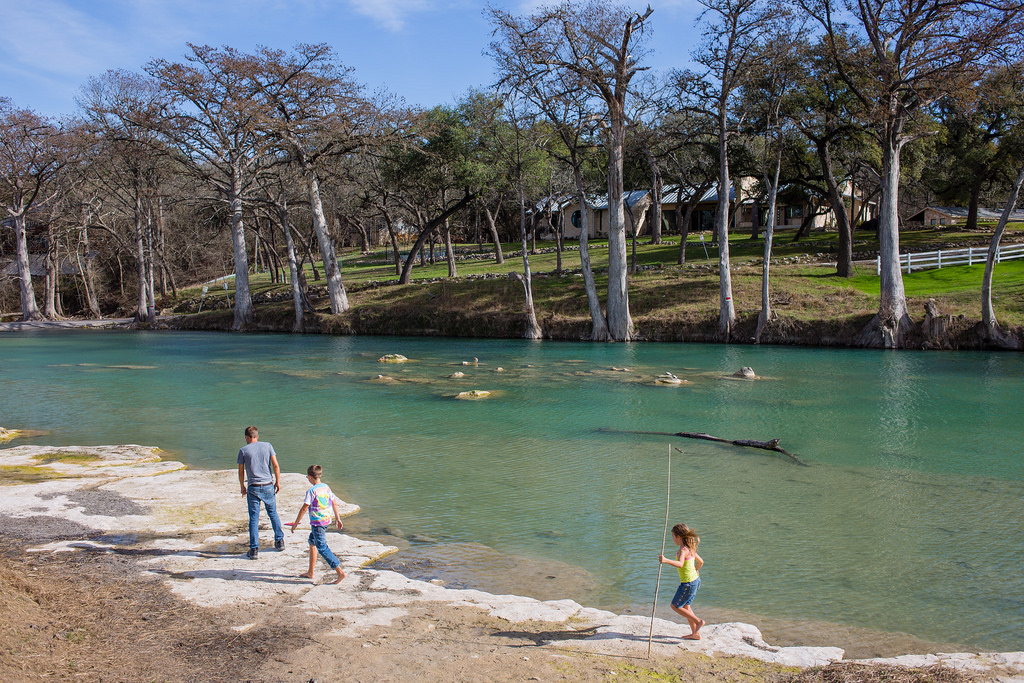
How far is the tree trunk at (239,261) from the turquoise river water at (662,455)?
1815 centimetres

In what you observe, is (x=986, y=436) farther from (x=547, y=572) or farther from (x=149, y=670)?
(x=149, y=670)

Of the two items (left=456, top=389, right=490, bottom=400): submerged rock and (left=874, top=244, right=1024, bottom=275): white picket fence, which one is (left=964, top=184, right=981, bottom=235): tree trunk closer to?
(left=874, top=244, right=1024, bottom=275): white picket fence

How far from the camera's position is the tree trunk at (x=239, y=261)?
160ft

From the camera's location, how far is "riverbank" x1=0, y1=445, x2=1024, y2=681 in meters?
6.72

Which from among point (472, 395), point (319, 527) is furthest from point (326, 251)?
point (319, 527)

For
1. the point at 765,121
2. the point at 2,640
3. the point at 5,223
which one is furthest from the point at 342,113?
the point at 2,640

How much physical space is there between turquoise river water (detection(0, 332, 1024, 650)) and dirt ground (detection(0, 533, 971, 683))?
6.16 feet

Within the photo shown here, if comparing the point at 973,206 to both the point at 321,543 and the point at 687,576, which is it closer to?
the point at 687,576

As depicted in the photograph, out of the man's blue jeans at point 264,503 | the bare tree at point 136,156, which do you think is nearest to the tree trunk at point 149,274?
the bare tree at point 136,156

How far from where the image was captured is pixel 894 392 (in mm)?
22969

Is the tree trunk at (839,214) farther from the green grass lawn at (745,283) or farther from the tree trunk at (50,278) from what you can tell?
the tree trunk at (50,278)

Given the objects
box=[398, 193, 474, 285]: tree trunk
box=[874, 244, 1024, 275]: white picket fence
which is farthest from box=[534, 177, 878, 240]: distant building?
box=[874, 244, 1024, 275]: white picket fence

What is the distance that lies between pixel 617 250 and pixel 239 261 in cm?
2646

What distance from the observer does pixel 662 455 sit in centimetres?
1623
